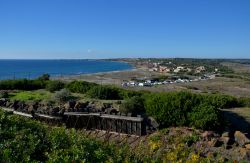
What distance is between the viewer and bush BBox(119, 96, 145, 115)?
856 inches

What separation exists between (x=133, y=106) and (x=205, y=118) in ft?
15.2

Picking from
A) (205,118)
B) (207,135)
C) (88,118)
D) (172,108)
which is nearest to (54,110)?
(88,118)

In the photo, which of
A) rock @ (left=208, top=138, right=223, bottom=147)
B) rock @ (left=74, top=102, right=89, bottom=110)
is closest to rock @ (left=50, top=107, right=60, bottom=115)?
rock @ (left=74, top=102, right=89, bottom=110)

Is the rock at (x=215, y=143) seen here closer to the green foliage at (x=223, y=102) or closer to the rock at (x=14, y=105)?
the green foliage at (x=223, y=102)

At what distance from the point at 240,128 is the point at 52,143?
547 inches

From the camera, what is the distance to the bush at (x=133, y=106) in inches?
856

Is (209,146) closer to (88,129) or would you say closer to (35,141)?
(88,129)

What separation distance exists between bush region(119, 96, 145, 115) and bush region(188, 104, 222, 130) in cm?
359

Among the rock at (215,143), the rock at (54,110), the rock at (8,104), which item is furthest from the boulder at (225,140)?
the rock at (8,104)

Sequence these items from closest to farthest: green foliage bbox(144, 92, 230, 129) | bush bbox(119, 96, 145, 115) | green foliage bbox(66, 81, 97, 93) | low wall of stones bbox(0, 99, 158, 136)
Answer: green foliage bbox(144, 92, 230, 129) → low wall of stones bbox(0, 99, 158, 136) → bush bbox(119, 96, 145, 115) → green foliage bbox(66, 81, 97, 93)

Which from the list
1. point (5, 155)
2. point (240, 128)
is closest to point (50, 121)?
point (240, 128)

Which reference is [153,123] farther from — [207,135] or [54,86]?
[54,86]

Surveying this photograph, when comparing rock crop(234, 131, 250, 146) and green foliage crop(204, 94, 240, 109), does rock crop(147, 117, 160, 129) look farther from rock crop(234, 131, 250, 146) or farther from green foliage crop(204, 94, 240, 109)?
A: green foliage crop(204, 94, 240, 109)

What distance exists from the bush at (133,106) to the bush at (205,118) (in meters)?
3.59
